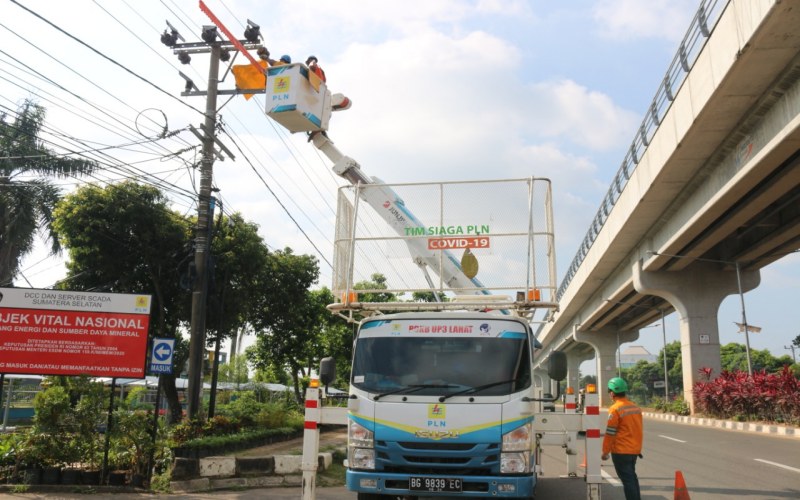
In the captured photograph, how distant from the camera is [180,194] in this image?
14273 mm

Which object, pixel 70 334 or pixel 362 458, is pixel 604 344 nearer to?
pixel 70 334

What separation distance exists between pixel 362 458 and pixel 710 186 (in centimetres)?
1589

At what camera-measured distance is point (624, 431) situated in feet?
23.4

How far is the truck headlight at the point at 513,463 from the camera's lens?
6.15 m

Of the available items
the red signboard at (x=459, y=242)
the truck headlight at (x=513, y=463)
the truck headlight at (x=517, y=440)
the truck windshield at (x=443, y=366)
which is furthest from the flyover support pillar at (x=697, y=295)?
the truck headlight at (x=513, y=463)

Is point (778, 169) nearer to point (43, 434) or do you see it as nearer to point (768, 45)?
point (768, 45)

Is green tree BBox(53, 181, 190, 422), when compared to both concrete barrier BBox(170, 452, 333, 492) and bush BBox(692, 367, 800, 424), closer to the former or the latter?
concrete barrier BBox(170, 452, 333, 492)

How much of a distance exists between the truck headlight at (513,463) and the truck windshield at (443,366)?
2.10 feet

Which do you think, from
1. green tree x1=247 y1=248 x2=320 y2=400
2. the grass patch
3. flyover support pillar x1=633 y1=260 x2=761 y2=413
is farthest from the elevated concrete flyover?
green tree x1=247 y1=248 x2=320 y2=400

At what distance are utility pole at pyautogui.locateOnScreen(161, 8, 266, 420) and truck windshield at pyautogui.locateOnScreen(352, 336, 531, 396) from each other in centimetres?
648

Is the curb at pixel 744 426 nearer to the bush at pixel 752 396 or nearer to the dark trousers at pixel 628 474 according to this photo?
the bush at pixel 752 396

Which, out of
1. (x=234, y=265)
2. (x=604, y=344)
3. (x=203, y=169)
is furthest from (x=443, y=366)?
(x=604, y=344)

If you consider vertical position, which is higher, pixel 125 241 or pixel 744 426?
pixel 125 241

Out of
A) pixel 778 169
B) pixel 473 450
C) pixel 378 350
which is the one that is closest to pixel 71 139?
pixel 378 350
